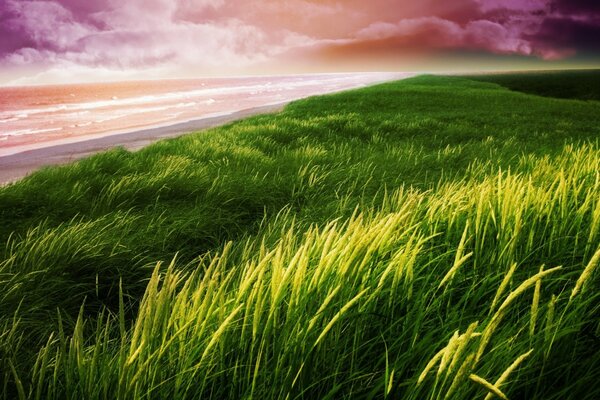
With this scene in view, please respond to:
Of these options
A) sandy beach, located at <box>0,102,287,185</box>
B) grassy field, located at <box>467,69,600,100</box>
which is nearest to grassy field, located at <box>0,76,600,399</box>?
sandy beach, located at <box>0,102,287,185</box>

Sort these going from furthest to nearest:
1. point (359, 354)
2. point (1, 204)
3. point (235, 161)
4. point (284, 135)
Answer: point (284, 135), point (235, 161), point (1, 204), point (359, 354)

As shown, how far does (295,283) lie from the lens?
1183 mm

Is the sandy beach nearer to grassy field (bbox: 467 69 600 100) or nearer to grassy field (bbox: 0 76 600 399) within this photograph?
grassy field (bbox: 0 76 600 399)

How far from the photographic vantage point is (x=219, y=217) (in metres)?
3.73

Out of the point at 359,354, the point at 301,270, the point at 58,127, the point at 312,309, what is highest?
the point at 58,127

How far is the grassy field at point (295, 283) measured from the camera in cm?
105

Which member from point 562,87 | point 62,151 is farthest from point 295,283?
point 562,87

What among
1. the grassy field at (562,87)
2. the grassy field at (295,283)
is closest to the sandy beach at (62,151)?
the grassy field at (295,283)

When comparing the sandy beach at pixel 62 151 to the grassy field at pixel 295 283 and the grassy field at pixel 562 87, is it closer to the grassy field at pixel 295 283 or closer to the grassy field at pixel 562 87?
the grassy field at pixel 295 283

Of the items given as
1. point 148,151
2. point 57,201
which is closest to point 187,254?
point 57,201

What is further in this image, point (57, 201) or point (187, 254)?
point (57, 201)

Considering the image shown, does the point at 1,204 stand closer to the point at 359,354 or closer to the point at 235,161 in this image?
the point at 235,161

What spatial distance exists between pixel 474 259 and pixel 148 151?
541cm

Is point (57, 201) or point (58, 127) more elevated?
point (58, 127)
